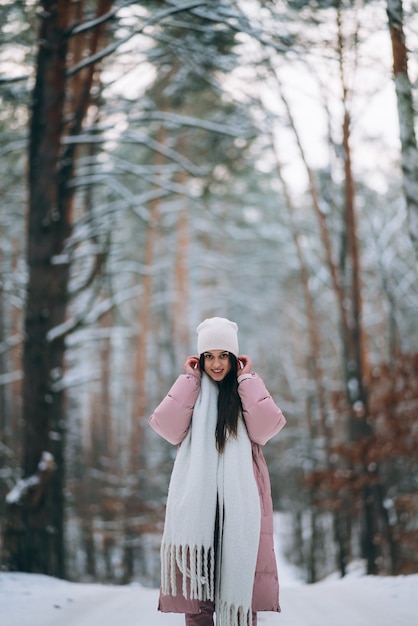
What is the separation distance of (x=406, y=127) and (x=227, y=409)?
9.76 feet

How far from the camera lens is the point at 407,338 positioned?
23.9m

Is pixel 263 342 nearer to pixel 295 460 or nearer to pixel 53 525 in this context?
pixel 295 460

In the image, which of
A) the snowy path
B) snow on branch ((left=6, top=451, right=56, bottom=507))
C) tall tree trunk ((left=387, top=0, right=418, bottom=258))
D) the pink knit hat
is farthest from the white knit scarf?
snow on branch ((left=6, top=451, right=56, bottom=507))

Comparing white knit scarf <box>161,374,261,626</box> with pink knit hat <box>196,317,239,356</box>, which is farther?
pink knit hat <box>196,317,239,356</box>

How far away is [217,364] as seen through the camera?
11.3ft

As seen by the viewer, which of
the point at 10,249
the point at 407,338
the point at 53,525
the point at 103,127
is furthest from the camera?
the point at 407,338

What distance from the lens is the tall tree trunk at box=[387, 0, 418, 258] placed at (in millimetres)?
5328

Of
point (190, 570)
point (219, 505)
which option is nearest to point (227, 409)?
point (219, 505)

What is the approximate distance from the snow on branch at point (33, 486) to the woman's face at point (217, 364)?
4190 mm

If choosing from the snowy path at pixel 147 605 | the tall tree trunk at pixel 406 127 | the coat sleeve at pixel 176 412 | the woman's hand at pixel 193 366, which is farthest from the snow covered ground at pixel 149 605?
the tall tree trunk at pixel 406 127

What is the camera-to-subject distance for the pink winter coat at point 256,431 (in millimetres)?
3225

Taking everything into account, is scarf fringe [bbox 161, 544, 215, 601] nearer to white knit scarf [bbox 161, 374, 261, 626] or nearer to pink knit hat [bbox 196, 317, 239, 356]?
white knit scarf [bbox 161, 374, 261, 626]

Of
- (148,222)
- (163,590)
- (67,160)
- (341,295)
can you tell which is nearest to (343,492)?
(341,295)

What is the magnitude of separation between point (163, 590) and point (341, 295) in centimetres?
904
